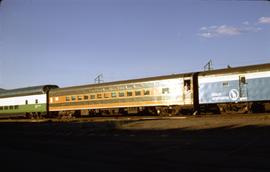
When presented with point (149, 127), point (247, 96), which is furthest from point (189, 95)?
point (149, 127)

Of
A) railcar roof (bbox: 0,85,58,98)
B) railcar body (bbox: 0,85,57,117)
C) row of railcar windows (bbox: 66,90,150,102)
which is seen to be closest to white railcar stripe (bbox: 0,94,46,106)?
railcar body (bbox: 0,85,57,117)

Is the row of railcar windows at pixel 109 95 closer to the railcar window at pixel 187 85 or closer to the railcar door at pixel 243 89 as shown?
the railcar window at pixel 187 85

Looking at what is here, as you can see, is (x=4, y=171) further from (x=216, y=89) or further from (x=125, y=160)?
(x=216, y=89)

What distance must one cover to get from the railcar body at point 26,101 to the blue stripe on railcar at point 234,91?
74.9ft

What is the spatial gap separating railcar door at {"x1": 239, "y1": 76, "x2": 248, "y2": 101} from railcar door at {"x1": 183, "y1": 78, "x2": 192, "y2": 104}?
4485 millimetres

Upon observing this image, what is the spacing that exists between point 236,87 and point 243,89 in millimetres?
646

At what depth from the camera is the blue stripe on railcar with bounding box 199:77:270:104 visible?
26.7 meters

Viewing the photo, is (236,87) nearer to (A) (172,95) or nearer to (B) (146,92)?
(A) (172,95)

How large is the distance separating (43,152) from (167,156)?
16.6ft

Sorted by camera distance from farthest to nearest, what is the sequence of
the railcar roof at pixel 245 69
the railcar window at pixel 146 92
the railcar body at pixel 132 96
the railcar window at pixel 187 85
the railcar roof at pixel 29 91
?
the railcar roof at pixel 29 91, the railcar window at pixel 146 92, the railcar body at pixel 132 96, the railcar window at pixel 187 85, the railcar roof at pixel 245 69

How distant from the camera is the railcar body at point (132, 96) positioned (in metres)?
32.0

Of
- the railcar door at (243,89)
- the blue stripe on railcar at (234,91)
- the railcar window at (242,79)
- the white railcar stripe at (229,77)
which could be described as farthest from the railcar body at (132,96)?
the railcar window at (242,79)

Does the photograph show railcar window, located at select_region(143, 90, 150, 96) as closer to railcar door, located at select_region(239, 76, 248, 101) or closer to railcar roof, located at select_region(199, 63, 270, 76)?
railcar roof, located at select_region(199, 63, 270, 76)

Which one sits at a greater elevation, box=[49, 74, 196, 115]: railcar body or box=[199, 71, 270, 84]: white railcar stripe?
box=[199, 71, 270, 84]: white railcar stripe
